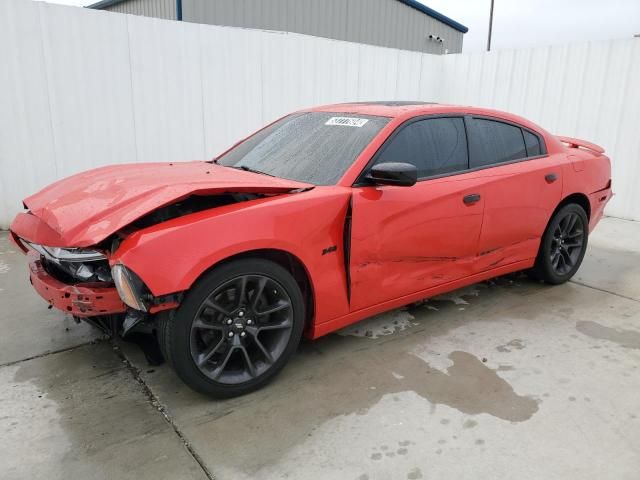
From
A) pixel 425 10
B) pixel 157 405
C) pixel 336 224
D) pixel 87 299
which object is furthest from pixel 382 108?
pixel 425 10

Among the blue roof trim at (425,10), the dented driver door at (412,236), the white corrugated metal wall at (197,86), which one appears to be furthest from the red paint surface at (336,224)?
the blue roof trim at (425,10)

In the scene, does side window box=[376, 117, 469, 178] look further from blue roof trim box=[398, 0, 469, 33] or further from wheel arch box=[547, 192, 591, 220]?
blue roof trim box=[398, 0, 469, 33]

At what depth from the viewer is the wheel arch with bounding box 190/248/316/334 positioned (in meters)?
2.66

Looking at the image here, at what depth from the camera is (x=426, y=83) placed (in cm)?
971

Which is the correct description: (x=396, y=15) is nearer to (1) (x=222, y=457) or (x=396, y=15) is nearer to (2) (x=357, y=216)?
(2) (x=357, y=216)

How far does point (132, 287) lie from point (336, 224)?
115 cm

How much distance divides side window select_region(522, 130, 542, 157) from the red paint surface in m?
0.10

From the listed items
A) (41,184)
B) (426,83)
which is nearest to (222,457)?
(41,184)

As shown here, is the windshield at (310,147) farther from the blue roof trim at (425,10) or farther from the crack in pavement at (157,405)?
the blue roof trim at (425,10)

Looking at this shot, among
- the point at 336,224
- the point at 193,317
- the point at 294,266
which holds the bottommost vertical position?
the point at 193,317

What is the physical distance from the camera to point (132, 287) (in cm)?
233

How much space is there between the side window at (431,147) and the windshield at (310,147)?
0.54 feet

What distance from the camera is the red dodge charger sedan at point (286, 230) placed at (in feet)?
8.12

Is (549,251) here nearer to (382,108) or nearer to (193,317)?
(382,108)
